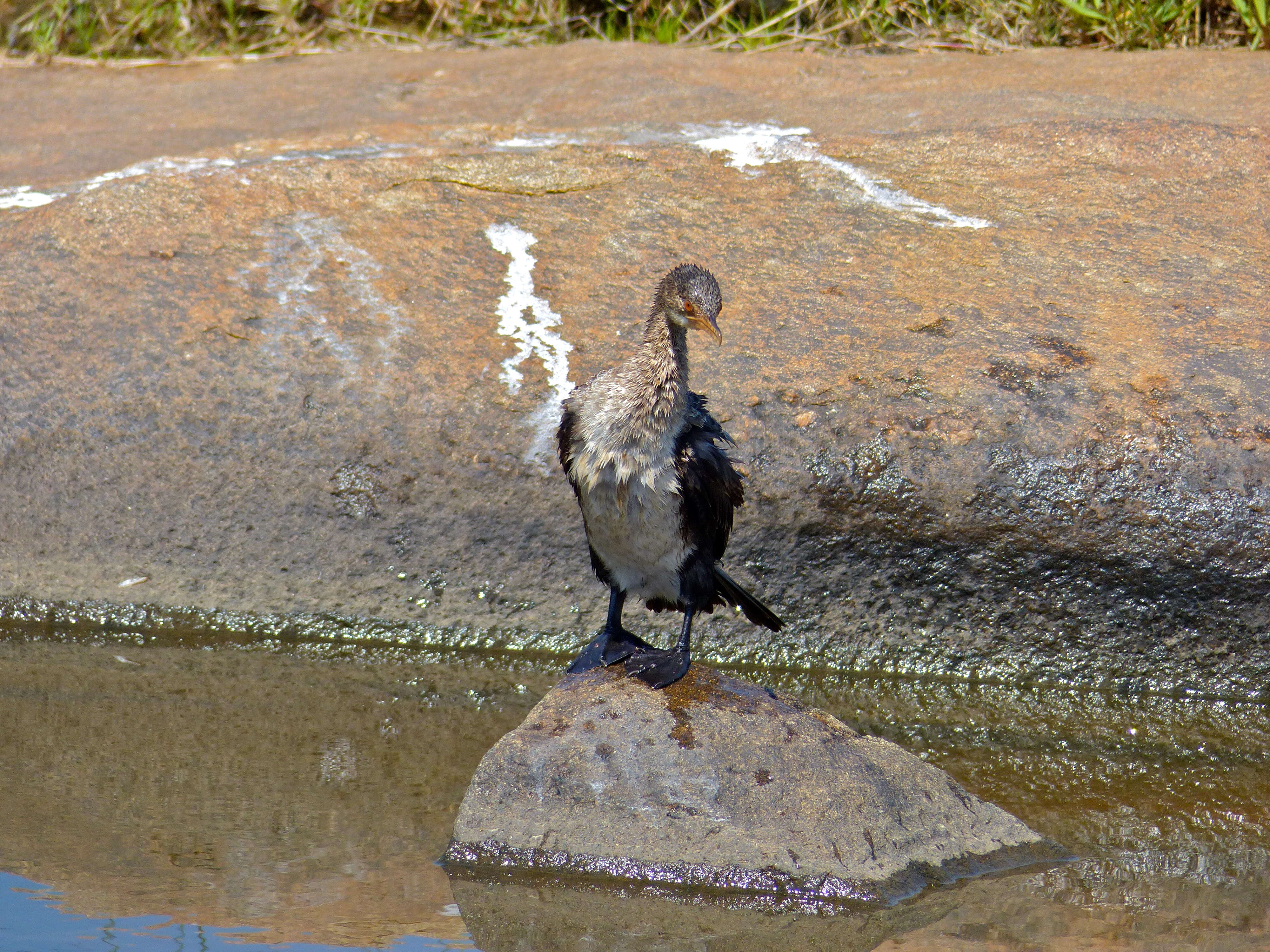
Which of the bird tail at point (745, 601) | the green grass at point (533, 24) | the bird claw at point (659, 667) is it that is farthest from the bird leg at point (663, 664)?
the green grass at point (533, 24)

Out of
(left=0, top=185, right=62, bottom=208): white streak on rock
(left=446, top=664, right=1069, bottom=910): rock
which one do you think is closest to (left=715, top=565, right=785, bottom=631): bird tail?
(left=446, top=664, right=1069, bottom=910): rock

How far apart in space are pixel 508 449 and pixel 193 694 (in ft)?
4.37

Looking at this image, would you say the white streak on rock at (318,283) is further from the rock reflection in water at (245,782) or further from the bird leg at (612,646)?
the bird leg at (612,646)

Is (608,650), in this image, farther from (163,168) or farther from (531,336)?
(163,168)

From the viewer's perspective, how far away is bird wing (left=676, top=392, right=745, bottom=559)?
368cm

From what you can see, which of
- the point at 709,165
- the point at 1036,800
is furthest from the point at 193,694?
the point at 709,165

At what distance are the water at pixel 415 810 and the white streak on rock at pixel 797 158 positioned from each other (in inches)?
84.8

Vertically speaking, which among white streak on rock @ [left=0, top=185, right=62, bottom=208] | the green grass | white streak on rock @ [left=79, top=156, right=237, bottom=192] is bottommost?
white streak on rock @ [left=0, top=185, right=62, bottom=208]

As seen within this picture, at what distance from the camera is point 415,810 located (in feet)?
12.3

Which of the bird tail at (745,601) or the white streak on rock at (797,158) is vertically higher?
the white streak on rock at (797,158)

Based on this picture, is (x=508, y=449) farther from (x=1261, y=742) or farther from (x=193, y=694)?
(x=1261, y=742)

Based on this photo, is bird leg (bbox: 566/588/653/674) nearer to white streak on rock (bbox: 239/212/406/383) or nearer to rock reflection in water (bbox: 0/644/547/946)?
rock reflection in water (bbox: 0/644/547/946)

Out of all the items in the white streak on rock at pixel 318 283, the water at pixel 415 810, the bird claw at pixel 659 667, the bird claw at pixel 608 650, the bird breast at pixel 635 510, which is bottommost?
the water at pixel 415 810

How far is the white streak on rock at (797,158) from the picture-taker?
5773mm
